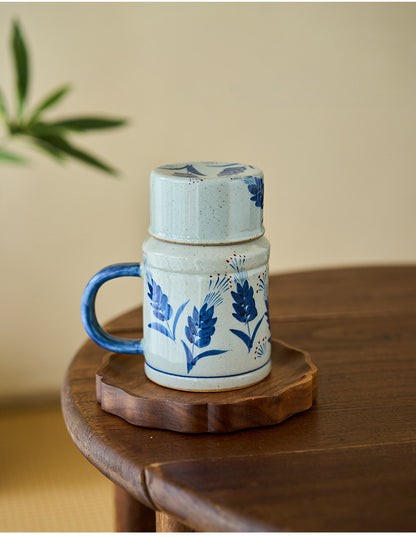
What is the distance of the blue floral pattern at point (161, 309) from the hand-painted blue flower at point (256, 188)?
133 millimetres

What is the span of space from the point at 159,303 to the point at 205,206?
121 mm

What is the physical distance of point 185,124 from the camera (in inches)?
87.1

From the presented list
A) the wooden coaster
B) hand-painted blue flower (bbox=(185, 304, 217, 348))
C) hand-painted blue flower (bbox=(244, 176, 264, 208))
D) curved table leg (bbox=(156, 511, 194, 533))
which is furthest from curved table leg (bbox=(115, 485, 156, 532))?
hand-painted blue flower (bbox=(244, 176, 264, 208))

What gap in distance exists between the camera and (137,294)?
7.64ft

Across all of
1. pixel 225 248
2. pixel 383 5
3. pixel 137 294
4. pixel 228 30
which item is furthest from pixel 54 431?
pixel 383 5

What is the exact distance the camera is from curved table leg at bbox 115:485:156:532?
2.98 ft

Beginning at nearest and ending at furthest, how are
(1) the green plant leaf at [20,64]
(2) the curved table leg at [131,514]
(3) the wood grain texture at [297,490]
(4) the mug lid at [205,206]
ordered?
(3) the wood grain texture at [297,490] → (4) the mug lid at [205,206] → (2) the curved table leg at [131,514] → (1) the green plant leaf at [20,64]

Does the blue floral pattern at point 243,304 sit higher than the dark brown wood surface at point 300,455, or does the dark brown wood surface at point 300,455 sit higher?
the blue floral pattern at point 243,304

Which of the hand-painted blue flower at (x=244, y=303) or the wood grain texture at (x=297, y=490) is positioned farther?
the hand-painted blue flower at (x=244, y=303)

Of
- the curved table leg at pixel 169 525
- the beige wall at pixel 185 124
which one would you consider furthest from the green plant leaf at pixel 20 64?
the curved table leg at pixel 169 525

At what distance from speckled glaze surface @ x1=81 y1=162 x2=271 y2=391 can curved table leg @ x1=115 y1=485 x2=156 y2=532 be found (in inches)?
11.4

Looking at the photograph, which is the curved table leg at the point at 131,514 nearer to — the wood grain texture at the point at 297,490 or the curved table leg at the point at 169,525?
the curved table leg at the point at 169,525

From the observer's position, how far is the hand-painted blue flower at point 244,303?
2.23 feet

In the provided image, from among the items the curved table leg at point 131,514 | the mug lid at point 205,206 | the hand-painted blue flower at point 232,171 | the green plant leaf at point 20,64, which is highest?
the green plant leaf at point 20,64
